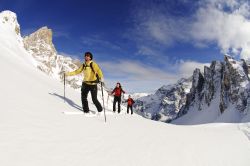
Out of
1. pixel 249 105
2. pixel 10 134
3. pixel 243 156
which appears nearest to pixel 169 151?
pixel 243 156

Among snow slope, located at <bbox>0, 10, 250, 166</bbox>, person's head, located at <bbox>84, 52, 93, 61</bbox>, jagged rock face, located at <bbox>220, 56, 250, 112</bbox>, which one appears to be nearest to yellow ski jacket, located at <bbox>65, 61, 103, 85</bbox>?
person's head, located at <bbox>84, 52, 93, 61</bbox>

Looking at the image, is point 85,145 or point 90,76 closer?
point 85,145

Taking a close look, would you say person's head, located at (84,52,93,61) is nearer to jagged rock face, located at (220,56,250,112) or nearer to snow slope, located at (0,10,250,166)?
snow slope, located at (0,10,250,166)

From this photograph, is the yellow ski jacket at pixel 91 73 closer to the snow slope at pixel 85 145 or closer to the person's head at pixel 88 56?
the person's head at pixel 88 56

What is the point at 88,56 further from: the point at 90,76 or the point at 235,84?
the point at 235,84

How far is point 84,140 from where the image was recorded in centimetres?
684

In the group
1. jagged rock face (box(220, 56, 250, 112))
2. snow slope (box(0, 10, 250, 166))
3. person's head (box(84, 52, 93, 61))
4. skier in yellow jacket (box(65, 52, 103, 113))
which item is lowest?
snow slope (box(0, 10, 250, 166))

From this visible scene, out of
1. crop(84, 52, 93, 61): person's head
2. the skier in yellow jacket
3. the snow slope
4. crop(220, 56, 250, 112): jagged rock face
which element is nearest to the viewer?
the snow slope

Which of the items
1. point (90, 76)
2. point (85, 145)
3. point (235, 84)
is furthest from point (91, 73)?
point (235, 84)

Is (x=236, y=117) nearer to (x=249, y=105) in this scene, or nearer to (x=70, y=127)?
(x=249, y=105)

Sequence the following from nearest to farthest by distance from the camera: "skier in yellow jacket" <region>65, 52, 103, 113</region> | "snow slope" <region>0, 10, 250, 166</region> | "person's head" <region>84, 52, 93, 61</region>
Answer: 1. "snow slope" <region>0, 10, 250, 166</region>
2. "person's head" <region>84, 52, 93, 61</region>
3. "skier in yellow jacket" <region>65, 52, 103, 113</region>

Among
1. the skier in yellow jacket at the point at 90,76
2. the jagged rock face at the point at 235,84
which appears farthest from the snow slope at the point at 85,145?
the jagged rock face at the point at 235,84

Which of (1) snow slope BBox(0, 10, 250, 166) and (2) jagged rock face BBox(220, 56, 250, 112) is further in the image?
(2) jagged rock face BBox(220, 56, 250, 112)

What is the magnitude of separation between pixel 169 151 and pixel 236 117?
166497 millimetres
